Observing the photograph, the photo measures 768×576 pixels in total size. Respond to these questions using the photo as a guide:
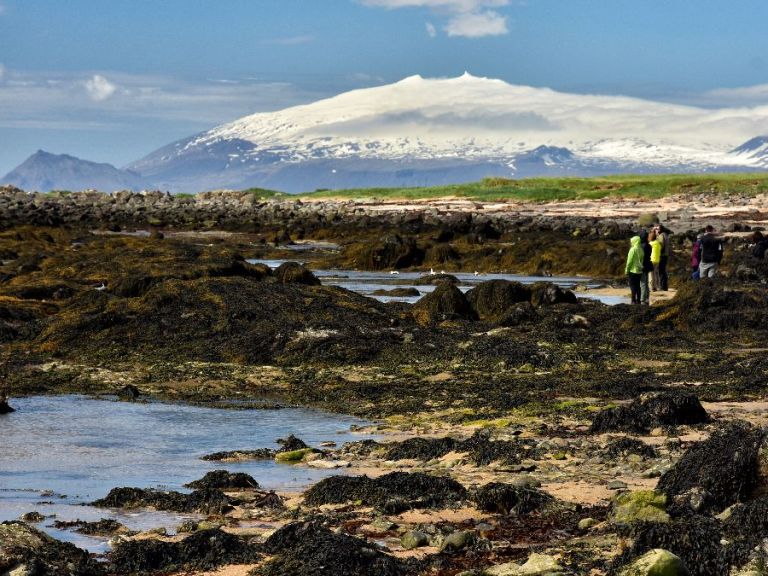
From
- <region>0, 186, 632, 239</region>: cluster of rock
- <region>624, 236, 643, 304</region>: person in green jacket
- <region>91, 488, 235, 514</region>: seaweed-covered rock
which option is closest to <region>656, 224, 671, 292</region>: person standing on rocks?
<region>624, 236, 643, 304</region>: person in green jacket

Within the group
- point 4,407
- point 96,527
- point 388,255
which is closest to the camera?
point 96,527

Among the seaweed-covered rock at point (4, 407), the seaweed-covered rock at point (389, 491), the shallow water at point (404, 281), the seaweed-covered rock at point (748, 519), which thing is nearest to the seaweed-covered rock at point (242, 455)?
the seaweed-covered rock at point (389, 491)

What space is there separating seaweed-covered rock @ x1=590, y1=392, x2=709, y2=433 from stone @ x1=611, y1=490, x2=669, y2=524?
11.8 ft

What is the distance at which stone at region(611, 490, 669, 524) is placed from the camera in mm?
8328

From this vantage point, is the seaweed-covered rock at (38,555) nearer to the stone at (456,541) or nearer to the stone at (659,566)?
the stone at (456,541)

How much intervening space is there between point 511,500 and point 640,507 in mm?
1126

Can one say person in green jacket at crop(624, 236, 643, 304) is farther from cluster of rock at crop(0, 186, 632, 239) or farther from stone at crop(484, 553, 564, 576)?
cluster of rock at crop(0, 186, 632, 239)

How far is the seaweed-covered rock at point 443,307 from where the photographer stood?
74.8 feet

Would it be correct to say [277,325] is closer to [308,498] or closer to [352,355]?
[352,355]

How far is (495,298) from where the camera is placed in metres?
24.7

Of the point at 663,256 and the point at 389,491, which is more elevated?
the point at 663,256

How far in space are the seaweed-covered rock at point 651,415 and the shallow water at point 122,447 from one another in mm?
2713

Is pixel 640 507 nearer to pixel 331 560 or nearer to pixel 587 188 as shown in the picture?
pixel 331 560

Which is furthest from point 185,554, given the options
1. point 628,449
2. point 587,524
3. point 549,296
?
point 549,296
